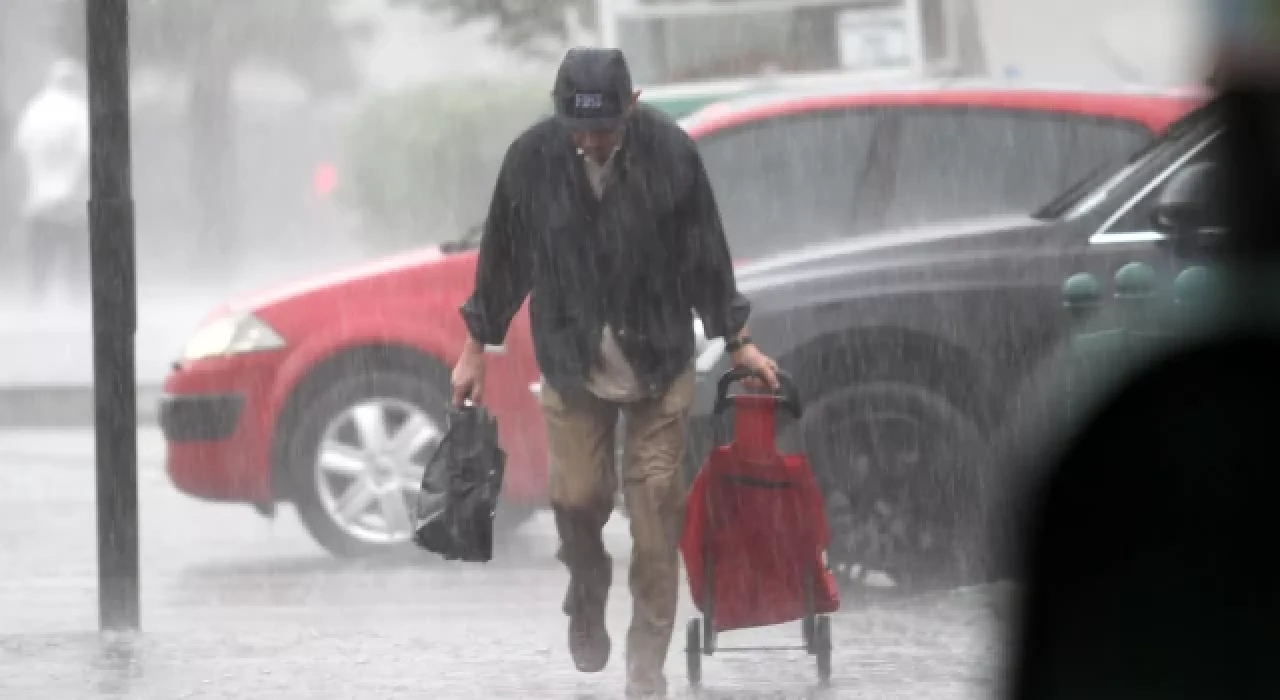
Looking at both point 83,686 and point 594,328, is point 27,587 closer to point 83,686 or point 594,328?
point 83,686

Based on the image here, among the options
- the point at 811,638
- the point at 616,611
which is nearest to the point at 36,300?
the point at 616,611

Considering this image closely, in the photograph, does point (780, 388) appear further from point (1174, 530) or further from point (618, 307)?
point (1174, 530)

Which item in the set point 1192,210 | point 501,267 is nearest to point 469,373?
point 501,267

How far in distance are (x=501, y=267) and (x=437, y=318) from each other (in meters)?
2.70

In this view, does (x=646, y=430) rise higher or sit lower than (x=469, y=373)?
lower

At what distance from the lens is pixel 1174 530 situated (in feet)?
25.0

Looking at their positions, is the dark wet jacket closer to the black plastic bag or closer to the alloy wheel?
the black plastic bag

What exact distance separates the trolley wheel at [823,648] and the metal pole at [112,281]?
6.89ft

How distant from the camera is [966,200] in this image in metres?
10.1

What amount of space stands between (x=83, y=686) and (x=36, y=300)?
16020 mm

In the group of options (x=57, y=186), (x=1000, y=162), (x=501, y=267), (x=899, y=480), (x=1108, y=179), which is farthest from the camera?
(x=57, y=186)

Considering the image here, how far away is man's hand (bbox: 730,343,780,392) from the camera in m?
7.34

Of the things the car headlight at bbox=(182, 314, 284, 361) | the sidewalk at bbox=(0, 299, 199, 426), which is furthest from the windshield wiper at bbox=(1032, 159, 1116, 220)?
the sidewalk at bbox=(0, 299, 199, 426)

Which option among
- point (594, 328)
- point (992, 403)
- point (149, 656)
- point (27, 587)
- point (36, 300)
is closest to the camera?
point (594, 328)
